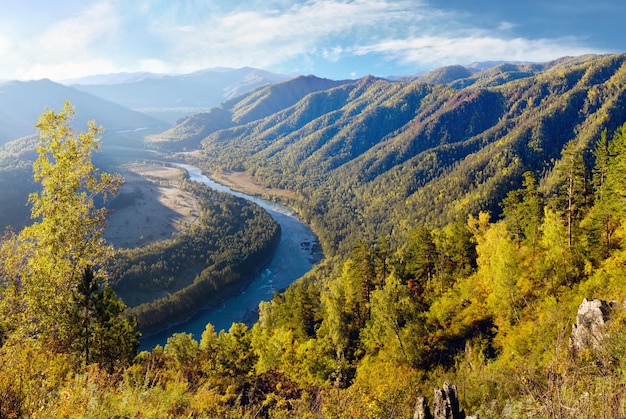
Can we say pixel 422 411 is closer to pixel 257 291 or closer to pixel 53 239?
pixel 53 239

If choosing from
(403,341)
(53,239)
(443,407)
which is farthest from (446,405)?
(403,341)

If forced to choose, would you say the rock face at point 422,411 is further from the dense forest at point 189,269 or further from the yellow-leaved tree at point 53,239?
the dense forest at point 189,269

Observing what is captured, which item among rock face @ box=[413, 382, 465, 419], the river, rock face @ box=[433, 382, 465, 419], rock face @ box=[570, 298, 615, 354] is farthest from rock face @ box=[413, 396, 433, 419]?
the river

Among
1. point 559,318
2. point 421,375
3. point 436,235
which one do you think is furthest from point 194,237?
point 559,318

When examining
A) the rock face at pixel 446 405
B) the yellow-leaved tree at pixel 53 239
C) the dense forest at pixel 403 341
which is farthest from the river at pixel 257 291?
the rock face at pixel 446 405

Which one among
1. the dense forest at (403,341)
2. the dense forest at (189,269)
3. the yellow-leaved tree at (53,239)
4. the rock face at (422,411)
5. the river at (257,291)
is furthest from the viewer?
the dense forest at (189,269)

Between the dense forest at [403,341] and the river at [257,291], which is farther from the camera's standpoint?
the river at [257,291]

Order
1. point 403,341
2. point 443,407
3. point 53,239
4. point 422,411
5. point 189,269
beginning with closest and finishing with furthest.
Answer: point 53,239 → point 443,407 → point 422,411 → point 403,341 → point 189,269

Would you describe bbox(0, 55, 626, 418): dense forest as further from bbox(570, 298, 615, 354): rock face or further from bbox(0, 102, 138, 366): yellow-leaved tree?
bbox(570, 298, 615, 354): rock face

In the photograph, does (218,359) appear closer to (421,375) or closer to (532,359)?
(421,375)
